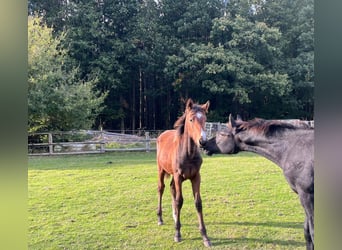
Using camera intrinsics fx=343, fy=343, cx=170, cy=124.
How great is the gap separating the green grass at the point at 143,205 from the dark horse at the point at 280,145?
0.18 ft

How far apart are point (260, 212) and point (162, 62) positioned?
1023mm

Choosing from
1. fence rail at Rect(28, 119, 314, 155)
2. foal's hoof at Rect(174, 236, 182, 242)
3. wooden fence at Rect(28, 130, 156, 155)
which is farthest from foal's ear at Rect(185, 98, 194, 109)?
foal's hoof at Rect(174, 236, 182, 242)

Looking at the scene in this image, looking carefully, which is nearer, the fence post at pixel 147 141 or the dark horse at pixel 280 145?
the dark horse at pixel 280 145

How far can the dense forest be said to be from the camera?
6.34ft

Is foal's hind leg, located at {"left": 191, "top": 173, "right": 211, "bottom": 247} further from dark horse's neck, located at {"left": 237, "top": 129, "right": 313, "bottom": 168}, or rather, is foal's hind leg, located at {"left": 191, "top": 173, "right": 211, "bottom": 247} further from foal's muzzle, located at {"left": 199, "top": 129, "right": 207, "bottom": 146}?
dark horse's neck, located at {"left": 237, "top": 129, "right": 313, "bottom": 168}

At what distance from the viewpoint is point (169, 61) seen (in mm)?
1982

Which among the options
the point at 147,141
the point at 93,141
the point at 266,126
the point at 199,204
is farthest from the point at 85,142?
the point at 266,126

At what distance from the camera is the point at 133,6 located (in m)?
1.99

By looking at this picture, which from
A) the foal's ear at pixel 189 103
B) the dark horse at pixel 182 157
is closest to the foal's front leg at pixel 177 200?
the dark horse at pixel 182 157

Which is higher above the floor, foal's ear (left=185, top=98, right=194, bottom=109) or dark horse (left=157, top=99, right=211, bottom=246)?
foal's ear (left=185, top=98, right=194, bottom=109)

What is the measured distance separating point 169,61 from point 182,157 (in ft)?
1.83

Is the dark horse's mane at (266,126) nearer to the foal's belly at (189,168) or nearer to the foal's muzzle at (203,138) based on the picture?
the foal's muzzle at (203,138)

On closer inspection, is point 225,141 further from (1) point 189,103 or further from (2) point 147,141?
(2) point 147,141

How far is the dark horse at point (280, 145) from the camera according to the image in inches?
73.2
